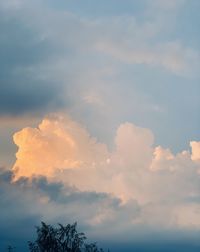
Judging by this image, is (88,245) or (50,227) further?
(88,245)

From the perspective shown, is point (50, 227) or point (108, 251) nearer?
point (50, 227)

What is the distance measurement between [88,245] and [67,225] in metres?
12.7

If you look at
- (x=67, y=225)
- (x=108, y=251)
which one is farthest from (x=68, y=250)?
(x=108, y=251)

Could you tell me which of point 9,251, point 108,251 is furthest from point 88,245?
point 9,251

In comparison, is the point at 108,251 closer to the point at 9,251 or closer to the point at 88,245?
the point at 88,245

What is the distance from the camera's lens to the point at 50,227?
→ 130500 millimetres

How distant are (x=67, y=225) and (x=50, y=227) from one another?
12.8 feet

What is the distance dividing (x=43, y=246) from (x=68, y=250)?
577 cm

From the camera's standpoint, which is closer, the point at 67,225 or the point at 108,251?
the point at 67,225

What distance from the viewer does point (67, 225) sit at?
13050 cm

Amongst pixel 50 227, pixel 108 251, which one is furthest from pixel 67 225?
pixel 108 251

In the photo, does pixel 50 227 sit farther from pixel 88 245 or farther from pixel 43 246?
pixel 88 245

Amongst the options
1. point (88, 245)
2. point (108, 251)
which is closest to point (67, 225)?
point (88, 245)

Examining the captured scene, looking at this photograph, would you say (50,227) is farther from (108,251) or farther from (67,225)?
(108,251)
